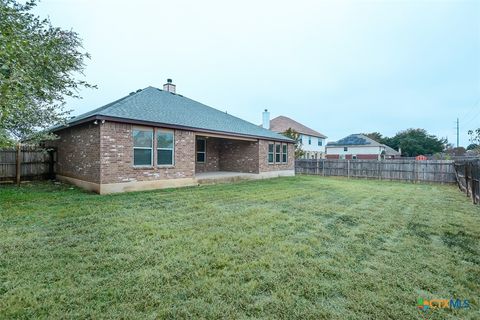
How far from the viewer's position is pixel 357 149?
3966cm

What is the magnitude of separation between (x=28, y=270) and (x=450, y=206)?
10349 mm

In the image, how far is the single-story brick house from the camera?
8.33 m

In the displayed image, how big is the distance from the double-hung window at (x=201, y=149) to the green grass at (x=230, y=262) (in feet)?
27.0

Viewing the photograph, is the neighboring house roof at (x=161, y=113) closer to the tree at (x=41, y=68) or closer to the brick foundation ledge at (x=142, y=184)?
the tree at (x=41, y=68)

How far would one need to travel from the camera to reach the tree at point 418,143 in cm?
5078

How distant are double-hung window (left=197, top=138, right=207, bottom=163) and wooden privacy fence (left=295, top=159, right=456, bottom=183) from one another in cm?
926

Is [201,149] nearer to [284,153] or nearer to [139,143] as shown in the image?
[139,143]

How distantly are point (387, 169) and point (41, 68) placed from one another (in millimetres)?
18499

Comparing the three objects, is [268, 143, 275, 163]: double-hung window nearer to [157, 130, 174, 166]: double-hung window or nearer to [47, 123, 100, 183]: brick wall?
[157, 130, 174, 166]: double-hung window

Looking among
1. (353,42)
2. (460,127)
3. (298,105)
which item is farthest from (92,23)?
(460,127)

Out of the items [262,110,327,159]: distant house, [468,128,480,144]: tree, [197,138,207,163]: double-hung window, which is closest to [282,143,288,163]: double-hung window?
[197,138,207,163]: double-hung window

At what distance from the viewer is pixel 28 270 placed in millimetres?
2961

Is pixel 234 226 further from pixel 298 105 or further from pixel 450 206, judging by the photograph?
pixel 298 105

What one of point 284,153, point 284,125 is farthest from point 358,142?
point 284,153
